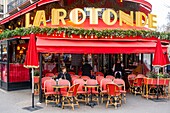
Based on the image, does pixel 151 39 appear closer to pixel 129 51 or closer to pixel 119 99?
pixel 129 51

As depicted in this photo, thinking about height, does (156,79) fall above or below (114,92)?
above

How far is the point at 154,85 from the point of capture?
12.9 m

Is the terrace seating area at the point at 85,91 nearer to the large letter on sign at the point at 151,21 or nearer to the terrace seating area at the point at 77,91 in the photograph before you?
the terrace seating area at the point at 77,91

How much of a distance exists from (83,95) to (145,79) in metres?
3.23

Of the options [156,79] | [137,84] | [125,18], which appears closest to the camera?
[156,79]

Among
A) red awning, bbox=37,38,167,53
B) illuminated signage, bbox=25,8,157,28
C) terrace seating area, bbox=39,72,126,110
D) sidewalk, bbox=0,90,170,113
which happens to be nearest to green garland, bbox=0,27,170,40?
red awning, bbox=37,38,167,53

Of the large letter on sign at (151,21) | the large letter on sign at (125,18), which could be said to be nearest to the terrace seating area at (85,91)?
the large letter on sign at (125,18)

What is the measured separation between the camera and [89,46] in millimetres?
12945

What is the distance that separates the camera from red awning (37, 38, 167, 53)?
12.3 metres

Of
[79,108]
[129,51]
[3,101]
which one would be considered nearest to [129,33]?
[129,51]

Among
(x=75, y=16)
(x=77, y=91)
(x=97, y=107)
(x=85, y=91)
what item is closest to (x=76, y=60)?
(x=75, y=16)

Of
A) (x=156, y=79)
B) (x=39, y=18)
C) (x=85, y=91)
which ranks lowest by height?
(x=85, y=91)

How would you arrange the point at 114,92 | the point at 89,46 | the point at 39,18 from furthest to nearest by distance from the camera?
the point at 39,18, the point at 89,46, the point at 114,92

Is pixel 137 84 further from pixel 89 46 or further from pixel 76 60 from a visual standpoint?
pixel 76 60
